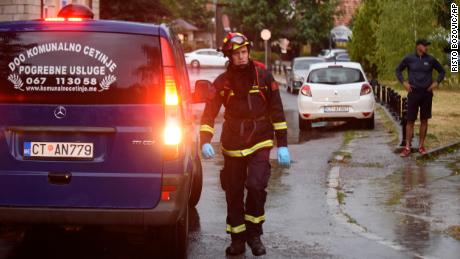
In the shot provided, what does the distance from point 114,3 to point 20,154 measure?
2201 inches

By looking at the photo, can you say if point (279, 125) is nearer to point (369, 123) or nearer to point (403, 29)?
point (369, 123)

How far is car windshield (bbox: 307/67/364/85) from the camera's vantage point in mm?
22719

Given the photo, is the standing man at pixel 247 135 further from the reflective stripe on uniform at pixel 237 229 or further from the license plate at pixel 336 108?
the license plate at pixel 336 108

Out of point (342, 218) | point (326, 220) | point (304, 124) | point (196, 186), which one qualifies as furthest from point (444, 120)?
point (196, 186)

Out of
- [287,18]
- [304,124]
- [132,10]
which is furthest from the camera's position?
[287,18]

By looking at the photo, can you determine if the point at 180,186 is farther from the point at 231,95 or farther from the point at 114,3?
the point at 114,3

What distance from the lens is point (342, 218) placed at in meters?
10.4

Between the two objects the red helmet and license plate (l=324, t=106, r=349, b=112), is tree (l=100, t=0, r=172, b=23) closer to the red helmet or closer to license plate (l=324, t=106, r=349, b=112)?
license plate (l=324, t=106, r=349, b=112)

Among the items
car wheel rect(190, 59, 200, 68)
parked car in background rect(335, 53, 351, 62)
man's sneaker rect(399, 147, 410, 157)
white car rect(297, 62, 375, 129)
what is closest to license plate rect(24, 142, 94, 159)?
man's sneaker rect(399, 147, 410, 157)

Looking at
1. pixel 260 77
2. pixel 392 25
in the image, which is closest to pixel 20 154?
pixel 260 77

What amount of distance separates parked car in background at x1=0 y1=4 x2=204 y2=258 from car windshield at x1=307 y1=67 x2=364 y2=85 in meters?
15.5

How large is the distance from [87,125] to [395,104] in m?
16.8

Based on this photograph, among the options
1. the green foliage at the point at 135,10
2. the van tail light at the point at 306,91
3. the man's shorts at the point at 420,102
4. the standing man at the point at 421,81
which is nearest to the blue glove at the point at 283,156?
the standing man at the point at 421,81

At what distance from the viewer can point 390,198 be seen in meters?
11.8
